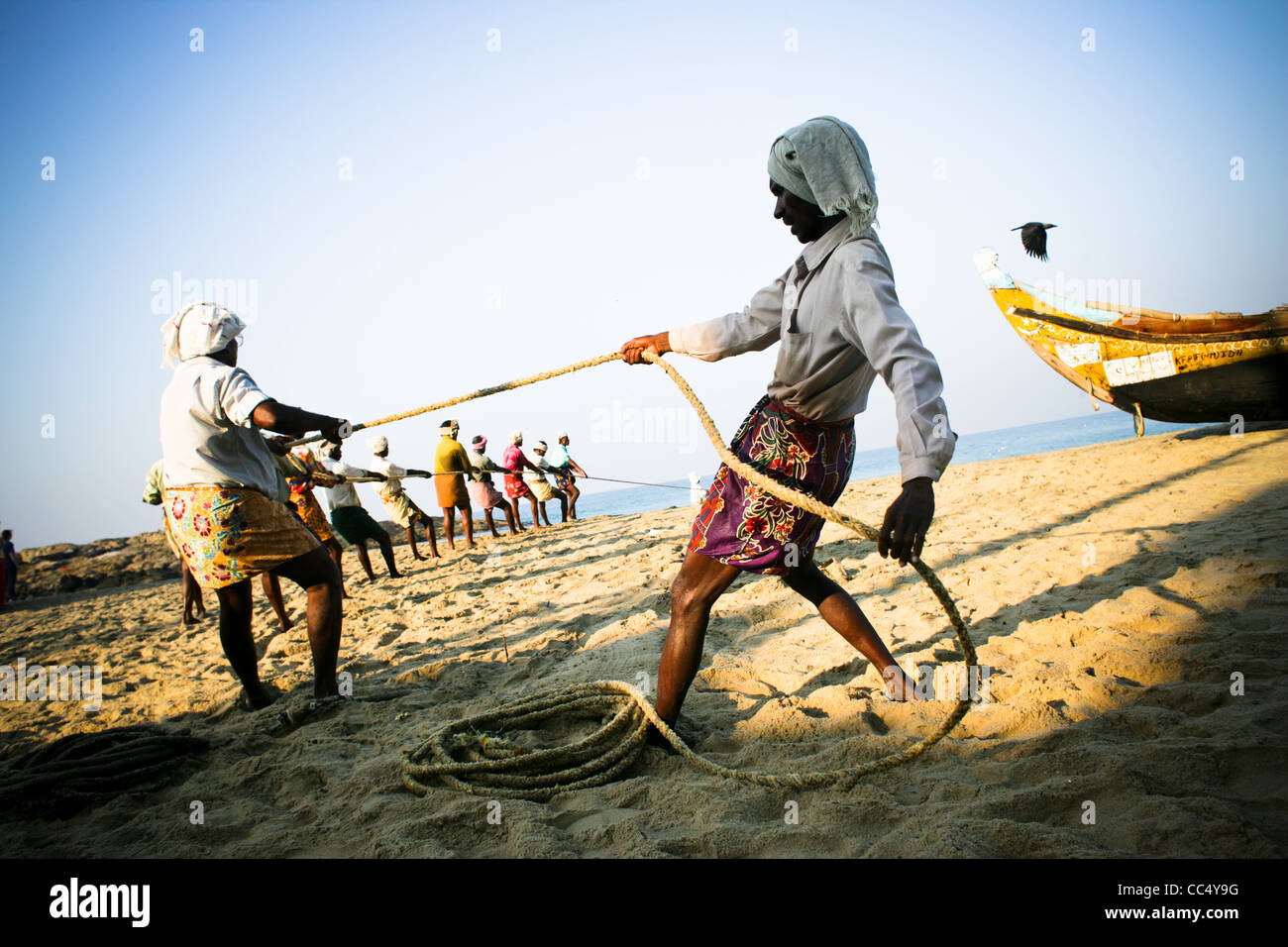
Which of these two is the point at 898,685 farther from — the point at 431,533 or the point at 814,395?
the point at 431,533

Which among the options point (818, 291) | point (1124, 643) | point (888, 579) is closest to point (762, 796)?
point (818, 291)

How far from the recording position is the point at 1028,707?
6.88ft

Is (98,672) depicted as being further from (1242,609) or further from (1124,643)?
(1242,609)

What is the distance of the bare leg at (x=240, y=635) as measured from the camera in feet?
9.26

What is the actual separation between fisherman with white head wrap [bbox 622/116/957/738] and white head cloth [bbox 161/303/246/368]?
1907 millimetres

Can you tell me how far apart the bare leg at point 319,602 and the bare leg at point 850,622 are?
192cm

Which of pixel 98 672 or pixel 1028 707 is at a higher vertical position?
pixel 1028 707

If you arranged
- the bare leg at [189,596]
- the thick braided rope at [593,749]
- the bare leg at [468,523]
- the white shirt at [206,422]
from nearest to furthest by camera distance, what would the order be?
the thick braided rope at [593,749]
the white shirt at [206,422]
the bare leg at [189,596]
the bare leg at [468,523]

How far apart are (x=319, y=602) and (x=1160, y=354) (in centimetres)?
888

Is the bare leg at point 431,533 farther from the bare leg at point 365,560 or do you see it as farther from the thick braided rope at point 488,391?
the thick braided rope at point 488,391

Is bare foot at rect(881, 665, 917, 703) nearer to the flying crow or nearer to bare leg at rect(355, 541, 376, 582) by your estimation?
bare leg at rect(355, 541, 376, 582)

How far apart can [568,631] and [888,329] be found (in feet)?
9.44

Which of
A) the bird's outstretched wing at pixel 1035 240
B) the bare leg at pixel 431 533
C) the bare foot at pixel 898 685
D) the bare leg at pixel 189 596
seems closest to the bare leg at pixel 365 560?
the bare leg at pixel 431 533
